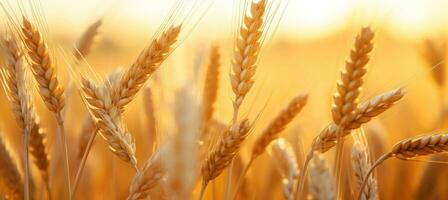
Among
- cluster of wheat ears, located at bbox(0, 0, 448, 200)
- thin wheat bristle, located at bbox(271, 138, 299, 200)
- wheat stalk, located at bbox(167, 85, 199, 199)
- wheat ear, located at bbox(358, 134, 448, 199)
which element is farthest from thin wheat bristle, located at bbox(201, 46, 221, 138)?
wheat stalk, located at bbox(167, 85, 199, 199)

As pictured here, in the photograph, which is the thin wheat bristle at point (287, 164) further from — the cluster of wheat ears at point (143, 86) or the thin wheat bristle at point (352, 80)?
the thin wheat bristle at point (352, 80)

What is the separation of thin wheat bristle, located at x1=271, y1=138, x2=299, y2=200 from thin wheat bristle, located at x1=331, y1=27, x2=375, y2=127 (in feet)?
0.84

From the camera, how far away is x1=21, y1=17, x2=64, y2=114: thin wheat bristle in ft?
5.59

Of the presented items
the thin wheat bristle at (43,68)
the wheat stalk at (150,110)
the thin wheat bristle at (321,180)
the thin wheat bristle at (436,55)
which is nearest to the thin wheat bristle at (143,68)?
the thin wheat bristle at (43,68)

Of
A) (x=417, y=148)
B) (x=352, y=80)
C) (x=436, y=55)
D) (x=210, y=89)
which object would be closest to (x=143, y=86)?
(x=352, y=80)

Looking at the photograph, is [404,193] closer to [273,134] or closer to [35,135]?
[273,134]

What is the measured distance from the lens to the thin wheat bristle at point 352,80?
5.61ft

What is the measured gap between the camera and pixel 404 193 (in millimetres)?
2965

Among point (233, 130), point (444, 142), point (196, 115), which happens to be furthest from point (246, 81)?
point (196, 115)

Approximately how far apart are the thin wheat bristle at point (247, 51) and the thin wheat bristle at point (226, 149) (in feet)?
0.39

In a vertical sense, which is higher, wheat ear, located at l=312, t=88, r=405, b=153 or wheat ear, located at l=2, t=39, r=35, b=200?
wheat ear, located at l=2, t=39, r=35, b=200

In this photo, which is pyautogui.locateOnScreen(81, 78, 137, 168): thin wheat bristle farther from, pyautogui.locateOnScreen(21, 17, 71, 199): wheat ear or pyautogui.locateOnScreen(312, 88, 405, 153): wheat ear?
pyautogui.locateOnScreen(312, 88, 405, 153): wheat ear

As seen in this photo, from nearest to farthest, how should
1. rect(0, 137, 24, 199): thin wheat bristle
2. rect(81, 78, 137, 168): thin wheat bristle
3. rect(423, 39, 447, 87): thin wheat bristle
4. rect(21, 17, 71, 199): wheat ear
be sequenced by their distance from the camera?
1. rect(81, 78, 137, 168): thin wheat bristle
2. rect(21, 17, 71, 199): wheat ear
3. rect(0, 137, 24, 199): thin wheat bristle
4. rect(423, 39, 447, 87): thin wheat bristle

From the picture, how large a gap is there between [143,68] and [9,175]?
655 millimetres
